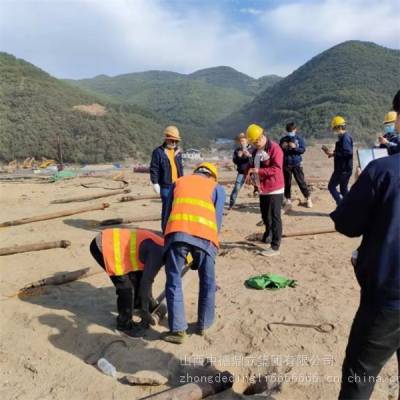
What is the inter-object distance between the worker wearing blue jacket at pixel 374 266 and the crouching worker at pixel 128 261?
2035 mm

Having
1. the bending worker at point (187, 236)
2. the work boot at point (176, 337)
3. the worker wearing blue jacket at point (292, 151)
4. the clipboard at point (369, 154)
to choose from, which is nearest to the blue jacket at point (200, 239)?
the bending worker at point (187, 236)

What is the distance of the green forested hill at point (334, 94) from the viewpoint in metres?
46.5

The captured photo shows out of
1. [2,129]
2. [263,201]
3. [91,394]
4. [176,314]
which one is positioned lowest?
[91,394]

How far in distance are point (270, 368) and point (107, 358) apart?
1.30m

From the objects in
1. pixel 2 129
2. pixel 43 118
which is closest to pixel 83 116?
pixel 43 118

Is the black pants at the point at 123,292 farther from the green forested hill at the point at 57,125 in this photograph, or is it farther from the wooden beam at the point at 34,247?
the green forested hill at the point at 57,125

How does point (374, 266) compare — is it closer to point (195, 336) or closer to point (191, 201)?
point (191, 201)

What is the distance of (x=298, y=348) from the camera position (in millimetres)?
3467

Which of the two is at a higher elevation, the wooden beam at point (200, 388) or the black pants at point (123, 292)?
the black pants at point (123, 292)

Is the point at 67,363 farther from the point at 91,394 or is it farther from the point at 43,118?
the point at 43,118

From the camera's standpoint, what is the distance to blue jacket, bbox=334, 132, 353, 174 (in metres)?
7.67

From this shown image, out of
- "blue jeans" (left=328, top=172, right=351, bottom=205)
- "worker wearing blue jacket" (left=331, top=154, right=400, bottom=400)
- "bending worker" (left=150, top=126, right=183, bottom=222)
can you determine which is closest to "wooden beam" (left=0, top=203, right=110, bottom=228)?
"bending worker" (left=150, top=126, right=183, bottom=222)

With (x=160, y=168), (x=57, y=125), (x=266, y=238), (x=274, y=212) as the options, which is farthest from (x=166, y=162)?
(x=57, y=125)

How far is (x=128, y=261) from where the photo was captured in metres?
3.74
